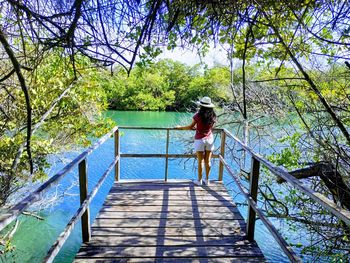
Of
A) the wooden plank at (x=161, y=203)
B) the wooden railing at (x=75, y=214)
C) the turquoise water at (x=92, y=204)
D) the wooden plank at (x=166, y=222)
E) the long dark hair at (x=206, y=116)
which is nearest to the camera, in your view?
the wooden railing at (x=75, y=214)

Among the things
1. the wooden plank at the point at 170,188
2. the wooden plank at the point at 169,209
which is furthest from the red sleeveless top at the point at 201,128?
the wooden plank at the point at 169,209

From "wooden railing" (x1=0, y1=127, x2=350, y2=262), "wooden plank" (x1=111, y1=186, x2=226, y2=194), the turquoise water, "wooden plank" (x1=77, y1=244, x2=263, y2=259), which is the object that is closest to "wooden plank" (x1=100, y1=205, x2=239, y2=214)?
"wooden plank" (x1=111, y1=186, x2=226, y2=194)

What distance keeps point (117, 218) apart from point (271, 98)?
19.9 feet

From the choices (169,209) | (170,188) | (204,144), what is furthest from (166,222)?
(204,144)

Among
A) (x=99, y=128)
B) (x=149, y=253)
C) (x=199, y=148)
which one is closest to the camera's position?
(x=149, y=253)

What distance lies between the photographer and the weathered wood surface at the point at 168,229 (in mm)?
2303

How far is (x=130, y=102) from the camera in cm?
3284

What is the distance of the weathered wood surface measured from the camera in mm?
2303

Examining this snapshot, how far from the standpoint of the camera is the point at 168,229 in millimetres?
2717

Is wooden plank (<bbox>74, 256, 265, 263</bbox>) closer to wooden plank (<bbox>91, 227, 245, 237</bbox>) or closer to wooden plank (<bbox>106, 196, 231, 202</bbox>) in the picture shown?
wooden plank (<bbox>91, 227, 245, 237</bbox>)

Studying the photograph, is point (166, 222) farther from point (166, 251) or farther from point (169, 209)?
point (166, 251)

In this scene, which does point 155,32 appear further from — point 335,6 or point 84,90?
point 84,90

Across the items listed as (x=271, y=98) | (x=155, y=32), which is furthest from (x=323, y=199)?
(x=271, y=98)

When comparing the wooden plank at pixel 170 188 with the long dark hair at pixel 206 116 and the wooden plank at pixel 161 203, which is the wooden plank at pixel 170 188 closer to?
the wooden plank at pixel 161 203
